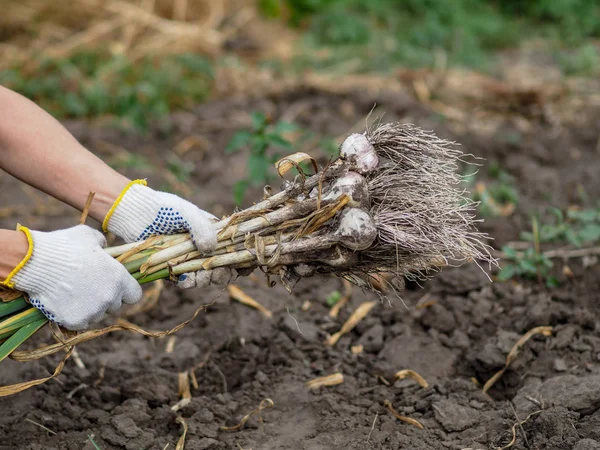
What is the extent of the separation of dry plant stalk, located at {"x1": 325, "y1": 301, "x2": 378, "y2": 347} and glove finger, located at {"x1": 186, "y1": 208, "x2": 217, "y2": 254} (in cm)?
78

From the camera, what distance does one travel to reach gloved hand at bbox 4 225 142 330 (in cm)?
207

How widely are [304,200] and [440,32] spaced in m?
4.41

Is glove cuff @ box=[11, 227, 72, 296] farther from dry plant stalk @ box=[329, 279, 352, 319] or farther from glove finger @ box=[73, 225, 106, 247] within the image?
dry plant stalk @ box=[329, 279, 352, 319]

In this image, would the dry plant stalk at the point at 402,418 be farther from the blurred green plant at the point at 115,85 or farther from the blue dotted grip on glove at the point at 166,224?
the blurred green plant at the point at 115,85

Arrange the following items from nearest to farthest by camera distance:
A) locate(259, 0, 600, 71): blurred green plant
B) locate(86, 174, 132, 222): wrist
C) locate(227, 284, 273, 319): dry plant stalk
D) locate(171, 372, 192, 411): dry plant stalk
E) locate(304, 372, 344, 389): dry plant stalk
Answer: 1. locate(86, 174, 132, 222): wrist
2. locate(171, 372, 192, 411): dry plant stalk
3. locate(304, 372, 344, 389): dry plant stalk
4. locate(227, 284, 273, 319): dry plant stalk
5. locate(259, 0, 600, 71): blurred green plant

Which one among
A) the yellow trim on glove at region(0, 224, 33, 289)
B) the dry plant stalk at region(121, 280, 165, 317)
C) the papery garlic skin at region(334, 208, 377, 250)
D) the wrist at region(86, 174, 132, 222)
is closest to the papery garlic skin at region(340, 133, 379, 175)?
the papery garlic skin at region(334, 208, 377, 250)

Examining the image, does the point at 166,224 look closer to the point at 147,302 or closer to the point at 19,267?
the point at 19,267

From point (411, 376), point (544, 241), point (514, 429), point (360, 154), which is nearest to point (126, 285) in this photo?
point (360, 154)

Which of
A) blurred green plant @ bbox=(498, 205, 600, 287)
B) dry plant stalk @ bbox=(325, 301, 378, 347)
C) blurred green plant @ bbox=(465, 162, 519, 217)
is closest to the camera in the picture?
dry plant stalk @ bbox=(325, 301, 378, 347)

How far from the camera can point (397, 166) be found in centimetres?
225

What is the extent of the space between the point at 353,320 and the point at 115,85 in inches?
122

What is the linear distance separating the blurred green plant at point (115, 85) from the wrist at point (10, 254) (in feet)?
8.85

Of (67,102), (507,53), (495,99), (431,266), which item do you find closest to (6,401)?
(431,266)

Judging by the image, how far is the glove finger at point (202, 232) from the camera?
2168 mm
